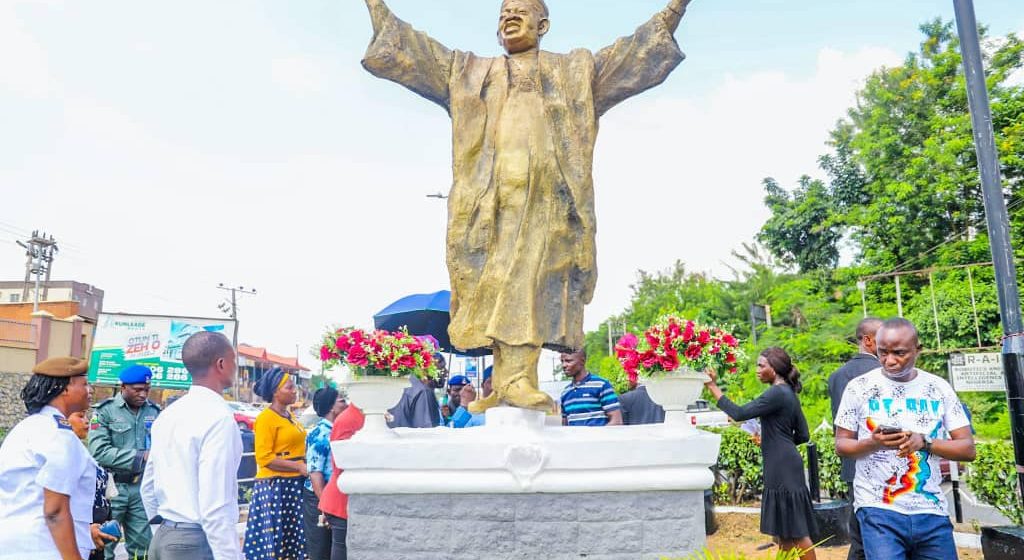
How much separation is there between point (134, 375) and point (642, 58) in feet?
14.1

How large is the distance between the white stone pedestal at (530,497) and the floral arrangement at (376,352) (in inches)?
21.0

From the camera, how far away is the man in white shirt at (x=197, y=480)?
293cm

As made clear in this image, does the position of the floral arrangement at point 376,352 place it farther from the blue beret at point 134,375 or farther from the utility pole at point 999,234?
the utility pole at point 999,234

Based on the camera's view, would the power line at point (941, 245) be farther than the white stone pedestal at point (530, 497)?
Yes

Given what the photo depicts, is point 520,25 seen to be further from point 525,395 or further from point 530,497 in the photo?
point 530,497

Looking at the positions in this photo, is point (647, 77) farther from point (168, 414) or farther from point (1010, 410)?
point (168, 414)

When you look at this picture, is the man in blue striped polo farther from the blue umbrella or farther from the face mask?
the face mask

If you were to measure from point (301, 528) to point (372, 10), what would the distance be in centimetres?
357

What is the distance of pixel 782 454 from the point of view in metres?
5.03

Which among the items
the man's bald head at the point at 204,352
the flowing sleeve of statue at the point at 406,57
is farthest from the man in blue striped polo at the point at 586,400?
the man's bald head at the point at 204,352

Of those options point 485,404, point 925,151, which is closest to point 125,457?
point 485,404

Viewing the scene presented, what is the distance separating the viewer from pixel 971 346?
19016 millimetres

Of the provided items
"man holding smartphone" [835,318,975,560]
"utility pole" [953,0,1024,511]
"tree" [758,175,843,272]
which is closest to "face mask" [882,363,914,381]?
"man holding smartphone" [835,318,975,560]

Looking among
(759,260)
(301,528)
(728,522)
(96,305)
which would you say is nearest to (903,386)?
(301,528)
